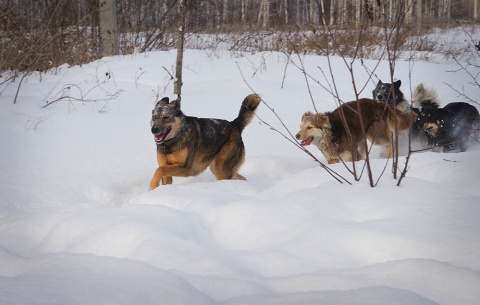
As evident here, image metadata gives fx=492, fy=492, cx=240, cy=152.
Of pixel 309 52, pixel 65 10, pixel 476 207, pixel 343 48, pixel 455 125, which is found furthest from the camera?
pixel 309 52

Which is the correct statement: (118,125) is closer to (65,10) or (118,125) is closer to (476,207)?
(476,207)

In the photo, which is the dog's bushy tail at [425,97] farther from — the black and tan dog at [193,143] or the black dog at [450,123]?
the black and tan dog at [193,143]

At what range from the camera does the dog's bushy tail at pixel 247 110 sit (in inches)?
216

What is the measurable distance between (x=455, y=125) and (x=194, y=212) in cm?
466

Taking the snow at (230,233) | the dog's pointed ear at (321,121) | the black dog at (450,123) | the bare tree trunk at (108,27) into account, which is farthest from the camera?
the bare tree trunk at (108,27)

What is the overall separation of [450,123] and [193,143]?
3.69 meters

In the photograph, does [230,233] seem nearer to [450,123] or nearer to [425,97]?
[450,123]

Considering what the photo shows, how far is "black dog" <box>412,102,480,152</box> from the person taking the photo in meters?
6.65

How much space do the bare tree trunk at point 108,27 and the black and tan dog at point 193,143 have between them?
7906mm

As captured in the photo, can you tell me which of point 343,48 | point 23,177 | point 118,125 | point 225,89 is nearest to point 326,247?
point 23,177

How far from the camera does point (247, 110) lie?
5570 mm

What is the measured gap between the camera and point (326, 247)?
259cm

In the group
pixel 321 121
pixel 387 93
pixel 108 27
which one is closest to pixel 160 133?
pixel 321 121

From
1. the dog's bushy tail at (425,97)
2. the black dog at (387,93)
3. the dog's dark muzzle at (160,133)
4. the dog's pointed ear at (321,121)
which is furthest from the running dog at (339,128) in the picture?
the dog's dark muzzle at (160,133)
